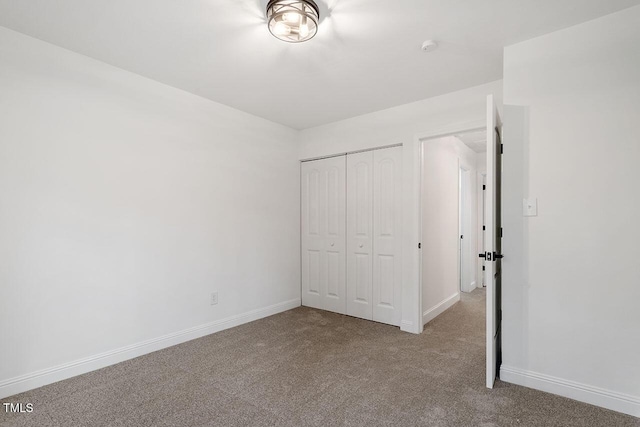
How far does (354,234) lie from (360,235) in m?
0.08

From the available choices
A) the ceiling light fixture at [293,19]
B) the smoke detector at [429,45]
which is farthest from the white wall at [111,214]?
the smoke detector at [429,45]

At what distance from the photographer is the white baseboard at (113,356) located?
2127 mm

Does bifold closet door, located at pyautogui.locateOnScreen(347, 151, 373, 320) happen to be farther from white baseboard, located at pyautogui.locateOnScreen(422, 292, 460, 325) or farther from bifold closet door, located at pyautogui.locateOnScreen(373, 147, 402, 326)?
white baseboard, located at pyautogui.locateOnScreen(422, 292, 460, 325)

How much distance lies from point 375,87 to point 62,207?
2770 mm

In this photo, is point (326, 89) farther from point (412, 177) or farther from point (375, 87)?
point (412, 177)

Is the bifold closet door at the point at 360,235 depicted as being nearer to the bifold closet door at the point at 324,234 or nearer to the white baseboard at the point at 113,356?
the bifold closet door at the point at 324,234

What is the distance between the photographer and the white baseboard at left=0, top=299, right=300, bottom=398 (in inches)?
83.7

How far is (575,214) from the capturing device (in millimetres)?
2057

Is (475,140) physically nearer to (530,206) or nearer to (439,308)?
(439,308)

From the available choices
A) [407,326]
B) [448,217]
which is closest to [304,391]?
[407,326]

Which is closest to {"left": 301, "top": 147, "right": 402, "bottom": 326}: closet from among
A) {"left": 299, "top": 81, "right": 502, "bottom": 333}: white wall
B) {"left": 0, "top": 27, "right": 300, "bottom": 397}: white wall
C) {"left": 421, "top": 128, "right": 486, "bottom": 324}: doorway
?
{"left": 299, "top": 81, "right": 502, "bottom": 333}: white wall

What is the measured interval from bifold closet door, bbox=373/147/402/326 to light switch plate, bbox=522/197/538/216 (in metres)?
1.36

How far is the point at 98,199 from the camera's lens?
8.24ft

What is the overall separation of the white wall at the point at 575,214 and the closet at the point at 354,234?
4.46ft
